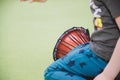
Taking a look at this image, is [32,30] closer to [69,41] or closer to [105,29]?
[69,41]

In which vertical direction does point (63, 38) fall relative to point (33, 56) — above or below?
above

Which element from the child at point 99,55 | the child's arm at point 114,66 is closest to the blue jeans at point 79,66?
the child at point 99,55

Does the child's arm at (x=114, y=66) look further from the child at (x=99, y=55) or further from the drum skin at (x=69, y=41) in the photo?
the drum skin at (x=69, y=41)

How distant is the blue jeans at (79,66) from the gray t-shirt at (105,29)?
0.10 feet

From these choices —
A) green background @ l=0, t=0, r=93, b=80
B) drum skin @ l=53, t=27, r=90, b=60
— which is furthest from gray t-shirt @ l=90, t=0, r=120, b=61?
green background @ l=0, t=0, r=93, b=80

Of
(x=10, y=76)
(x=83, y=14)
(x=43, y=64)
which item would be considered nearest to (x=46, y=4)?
(x=83, y=14)

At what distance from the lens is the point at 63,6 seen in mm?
2186

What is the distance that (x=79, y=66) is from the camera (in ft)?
3.37

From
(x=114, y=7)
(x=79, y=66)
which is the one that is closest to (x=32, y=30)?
(x=79, y=66)

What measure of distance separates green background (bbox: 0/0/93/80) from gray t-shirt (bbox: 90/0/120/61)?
3.41 ft

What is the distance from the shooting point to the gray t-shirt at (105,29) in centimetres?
93

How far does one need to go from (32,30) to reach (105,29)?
1434 millimetres

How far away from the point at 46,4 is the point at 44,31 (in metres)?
0.24

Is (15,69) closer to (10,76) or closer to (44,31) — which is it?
(10,76)
